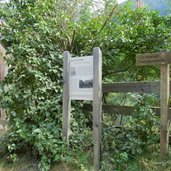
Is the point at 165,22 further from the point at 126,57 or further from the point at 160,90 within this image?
the point at 160,90

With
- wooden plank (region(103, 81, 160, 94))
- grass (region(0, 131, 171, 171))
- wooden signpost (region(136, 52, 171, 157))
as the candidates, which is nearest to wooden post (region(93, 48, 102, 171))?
grass (region(0, 131, 171, 171))

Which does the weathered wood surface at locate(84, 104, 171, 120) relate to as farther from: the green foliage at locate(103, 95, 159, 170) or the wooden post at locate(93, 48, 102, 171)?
the wooden post at locate(93, 48, 102, 171)

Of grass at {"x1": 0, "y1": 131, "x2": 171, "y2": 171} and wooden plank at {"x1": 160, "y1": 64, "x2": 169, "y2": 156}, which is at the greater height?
wooden plank at {"x1": 160, "y1": 64, "x2": 169, "y2": 156}

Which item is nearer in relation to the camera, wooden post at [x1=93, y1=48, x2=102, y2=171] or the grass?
the grass

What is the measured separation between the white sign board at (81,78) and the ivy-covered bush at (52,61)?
0.46 meters

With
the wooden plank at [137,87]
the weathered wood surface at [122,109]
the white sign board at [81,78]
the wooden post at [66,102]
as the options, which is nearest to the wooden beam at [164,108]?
the wooden plank at [137,87]

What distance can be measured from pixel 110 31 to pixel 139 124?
5.94ft

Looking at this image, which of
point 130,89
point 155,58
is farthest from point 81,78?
point 155,58

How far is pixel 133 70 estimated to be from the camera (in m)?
4.73

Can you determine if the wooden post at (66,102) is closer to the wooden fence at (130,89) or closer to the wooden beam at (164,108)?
the wooden fence at (130,89)

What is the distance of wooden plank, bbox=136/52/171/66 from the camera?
313 centimetres

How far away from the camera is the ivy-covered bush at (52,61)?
3.58 m

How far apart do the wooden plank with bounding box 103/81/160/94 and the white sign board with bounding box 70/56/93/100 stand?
1.64 feet

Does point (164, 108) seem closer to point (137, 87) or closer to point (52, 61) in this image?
point (137, 87)
